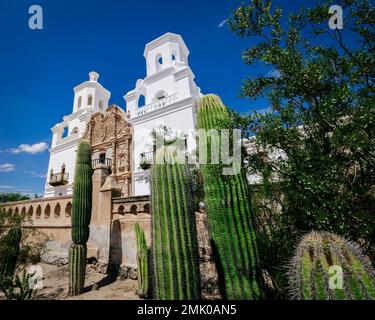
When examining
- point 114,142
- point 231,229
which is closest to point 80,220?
point 231,229

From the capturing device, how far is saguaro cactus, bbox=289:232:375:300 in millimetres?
1837

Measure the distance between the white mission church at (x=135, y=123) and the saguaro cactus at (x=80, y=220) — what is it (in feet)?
13.8

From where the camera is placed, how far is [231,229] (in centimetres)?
338

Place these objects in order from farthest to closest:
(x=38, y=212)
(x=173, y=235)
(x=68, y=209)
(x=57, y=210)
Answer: (x=38, y=212)
(x=57, y=210)
(x=68, y=209)
(x=173, y=235)

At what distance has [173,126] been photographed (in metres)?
12.4

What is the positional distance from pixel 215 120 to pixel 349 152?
2151 mm

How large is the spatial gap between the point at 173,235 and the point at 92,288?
15.2ft

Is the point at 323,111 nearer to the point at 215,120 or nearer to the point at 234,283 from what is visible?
the point at 215,120

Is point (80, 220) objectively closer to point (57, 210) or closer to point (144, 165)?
point (57, 210)

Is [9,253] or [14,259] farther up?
[9,253]

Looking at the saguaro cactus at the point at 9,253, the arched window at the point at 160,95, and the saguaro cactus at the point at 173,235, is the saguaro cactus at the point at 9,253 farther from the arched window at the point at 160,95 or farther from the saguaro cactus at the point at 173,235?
the arched window at the point at 160,95

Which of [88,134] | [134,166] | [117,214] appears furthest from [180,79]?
[117,214]

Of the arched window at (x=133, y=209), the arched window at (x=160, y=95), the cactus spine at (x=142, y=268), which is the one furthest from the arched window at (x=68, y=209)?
the arched window at (x=160, y=95)
